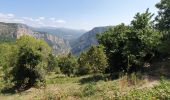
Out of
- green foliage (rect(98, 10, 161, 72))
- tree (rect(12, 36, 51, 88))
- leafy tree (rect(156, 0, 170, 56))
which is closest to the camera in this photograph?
green foliage (rect(98, 10, 161, 72))

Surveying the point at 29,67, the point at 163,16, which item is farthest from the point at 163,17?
the point at 29,67

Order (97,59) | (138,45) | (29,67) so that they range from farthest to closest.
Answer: (97,59)
(29,67)
(138,45)

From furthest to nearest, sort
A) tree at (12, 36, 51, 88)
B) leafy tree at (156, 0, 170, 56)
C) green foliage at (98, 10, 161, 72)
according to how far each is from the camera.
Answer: leafy tree at (156, 0, 170, 56) < tree at (12, 36, 51, 88) < green foliage at (98, 10, 161, 72)

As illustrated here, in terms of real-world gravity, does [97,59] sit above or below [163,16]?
below

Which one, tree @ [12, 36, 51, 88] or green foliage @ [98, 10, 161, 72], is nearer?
green foliage @ [98, 10, 161, 72]

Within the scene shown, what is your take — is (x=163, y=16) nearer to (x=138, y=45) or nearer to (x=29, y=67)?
(x=138, y=45)

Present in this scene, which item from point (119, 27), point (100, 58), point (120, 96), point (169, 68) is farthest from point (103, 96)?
point (119, 27)

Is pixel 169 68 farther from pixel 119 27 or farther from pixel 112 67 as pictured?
pixel 119 27

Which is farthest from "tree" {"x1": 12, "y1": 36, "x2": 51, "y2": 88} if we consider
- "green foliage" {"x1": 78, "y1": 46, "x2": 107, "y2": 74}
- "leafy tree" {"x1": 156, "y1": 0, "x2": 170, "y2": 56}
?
"leafy tree" {"x1": 156, "y1": 0, "x2": 170, "y2": 56}

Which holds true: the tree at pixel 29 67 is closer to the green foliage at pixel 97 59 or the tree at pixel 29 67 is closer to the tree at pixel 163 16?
the green foliage at pixel 97 59

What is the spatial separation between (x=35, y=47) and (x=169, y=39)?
12.1 meters

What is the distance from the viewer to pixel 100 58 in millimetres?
31422

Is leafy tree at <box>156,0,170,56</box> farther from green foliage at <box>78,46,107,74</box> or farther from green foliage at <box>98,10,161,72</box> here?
green foliage at <box>78,46,107,74</box>

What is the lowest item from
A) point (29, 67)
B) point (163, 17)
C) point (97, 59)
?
point (29, 67)
